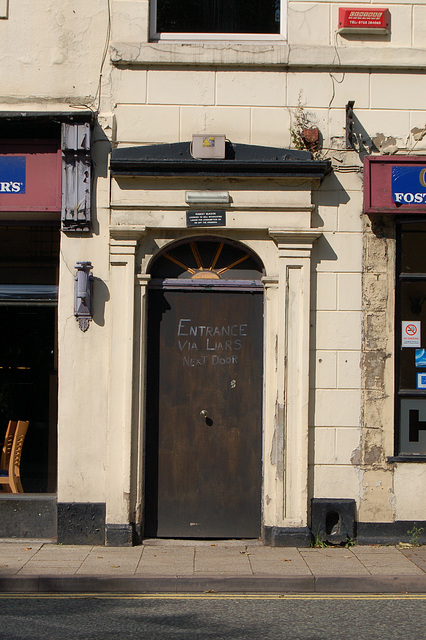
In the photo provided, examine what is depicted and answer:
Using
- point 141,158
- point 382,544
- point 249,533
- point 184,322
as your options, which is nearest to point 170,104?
point 141,158

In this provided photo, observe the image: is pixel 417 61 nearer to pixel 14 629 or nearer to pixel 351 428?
pixel 351 428

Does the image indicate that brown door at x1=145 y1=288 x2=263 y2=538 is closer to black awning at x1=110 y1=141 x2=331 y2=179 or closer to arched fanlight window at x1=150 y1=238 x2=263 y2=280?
arched fanlight window at x1=150 y1=238 x2=263 y2=280

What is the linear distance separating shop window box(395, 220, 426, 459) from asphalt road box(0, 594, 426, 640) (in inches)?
84.2

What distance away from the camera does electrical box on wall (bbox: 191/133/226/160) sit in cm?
795

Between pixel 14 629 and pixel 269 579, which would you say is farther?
pixel 269 579

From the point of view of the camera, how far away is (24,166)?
8.05 m

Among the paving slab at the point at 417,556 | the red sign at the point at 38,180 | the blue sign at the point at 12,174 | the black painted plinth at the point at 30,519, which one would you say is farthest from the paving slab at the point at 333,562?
the blue sign at the point at 12,174

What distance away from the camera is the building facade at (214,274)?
7.93 meters

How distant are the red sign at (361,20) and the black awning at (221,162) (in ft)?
4.91

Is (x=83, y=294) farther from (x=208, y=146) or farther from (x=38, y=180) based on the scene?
(x=208, y=146)

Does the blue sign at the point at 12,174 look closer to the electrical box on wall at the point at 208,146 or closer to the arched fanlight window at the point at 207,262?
the arched fanlight window at the point at 207,262

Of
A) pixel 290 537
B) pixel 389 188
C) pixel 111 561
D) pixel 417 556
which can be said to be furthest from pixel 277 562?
pixel 389 188

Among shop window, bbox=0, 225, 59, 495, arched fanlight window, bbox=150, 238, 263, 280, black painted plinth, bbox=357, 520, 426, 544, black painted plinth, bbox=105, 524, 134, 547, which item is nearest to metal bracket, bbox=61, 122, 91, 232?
shop window, bbox=0, 225, 59, 495

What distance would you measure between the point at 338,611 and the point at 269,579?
796mm
